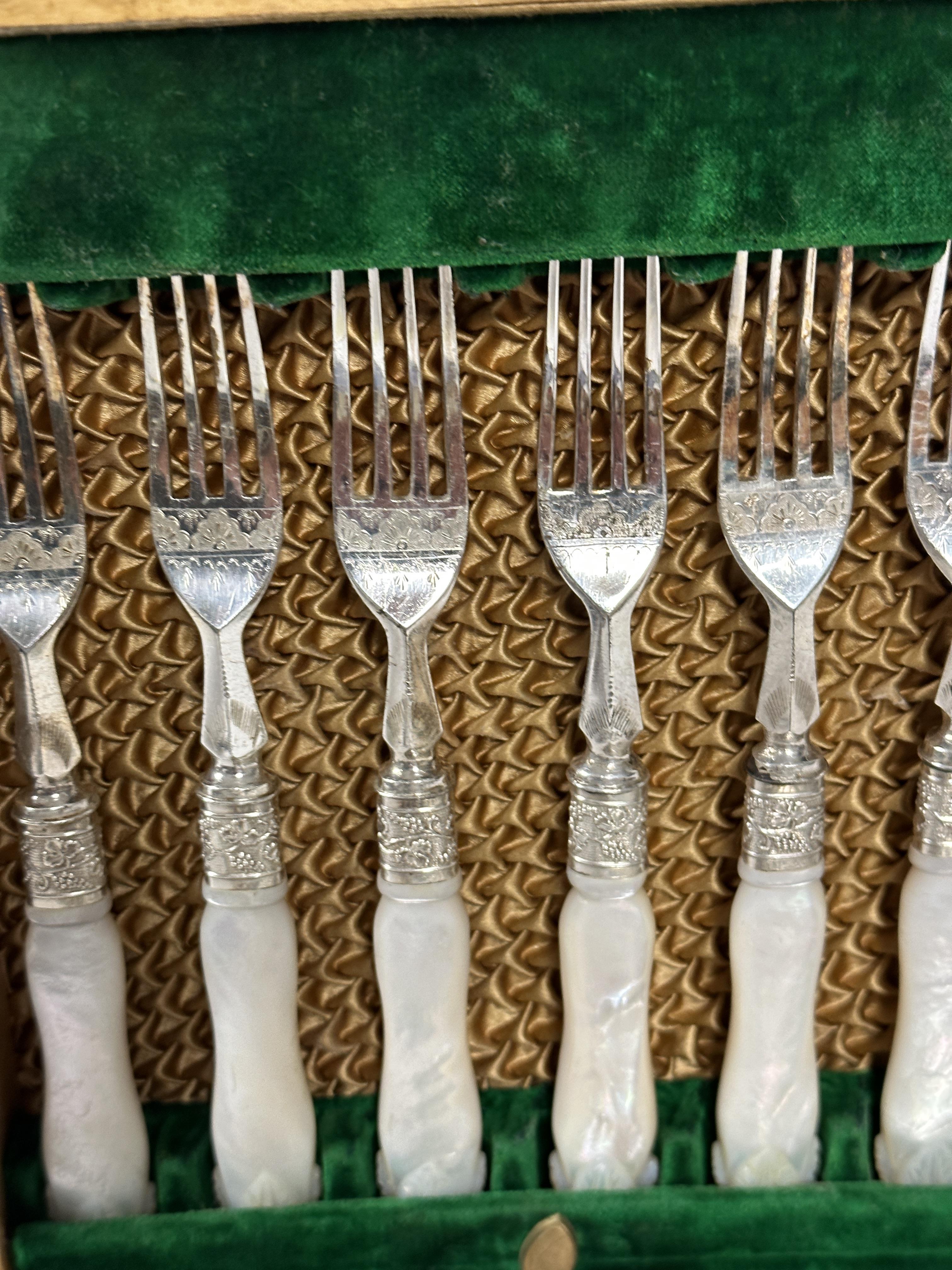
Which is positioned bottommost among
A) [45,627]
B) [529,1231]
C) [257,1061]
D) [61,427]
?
[529,1231]

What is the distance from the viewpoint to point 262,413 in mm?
531

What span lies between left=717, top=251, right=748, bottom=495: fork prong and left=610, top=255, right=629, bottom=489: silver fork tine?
0.14ft

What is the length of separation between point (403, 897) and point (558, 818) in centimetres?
11

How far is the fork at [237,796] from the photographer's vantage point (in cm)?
53

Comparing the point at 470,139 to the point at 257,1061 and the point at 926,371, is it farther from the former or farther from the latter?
the point at 257,1061

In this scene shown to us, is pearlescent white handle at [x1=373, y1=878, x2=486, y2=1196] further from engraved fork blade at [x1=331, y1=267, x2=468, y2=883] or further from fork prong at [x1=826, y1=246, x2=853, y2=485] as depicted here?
fork prong at [x1=826, y1=246, x2=853, y2=485]

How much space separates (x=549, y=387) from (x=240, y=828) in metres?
0.28

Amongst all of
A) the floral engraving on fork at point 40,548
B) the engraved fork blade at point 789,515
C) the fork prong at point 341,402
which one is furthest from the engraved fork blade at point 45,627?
the engraved fork blade at point 789,515

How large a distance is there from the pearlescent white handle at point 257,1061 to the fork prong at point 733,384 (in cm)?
34

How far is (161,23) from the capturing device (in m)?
0.46

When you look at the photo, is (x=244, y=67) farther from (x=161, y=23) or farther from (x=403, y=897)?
(x=403, y=897)

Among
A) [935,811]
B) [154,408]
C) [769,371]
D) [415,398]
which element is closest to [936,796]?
[935,811]

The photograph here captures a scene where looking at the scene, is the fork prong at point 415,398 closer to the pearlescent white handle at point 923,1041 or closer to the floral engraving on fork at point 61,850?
the floral engraving on fork at point 61,850

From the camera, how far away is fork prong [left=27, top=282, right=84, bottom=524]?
0.52m
